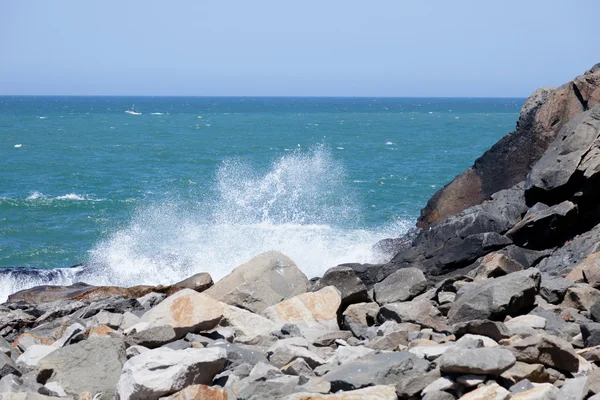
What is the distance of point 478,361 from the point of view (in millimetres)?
5512

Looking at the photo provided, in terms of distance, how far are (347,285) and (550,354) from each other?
12.5 ft

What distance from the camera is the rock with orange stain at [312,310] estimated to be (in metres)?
9.24

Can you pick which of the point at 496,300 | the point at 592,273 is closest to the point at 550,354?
the point at 496,300

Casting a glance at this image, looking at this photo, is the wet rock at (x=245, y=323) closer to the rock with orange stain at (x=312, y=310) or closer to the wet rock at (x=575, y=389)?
the rock with orange stain at (x=312, y=310)

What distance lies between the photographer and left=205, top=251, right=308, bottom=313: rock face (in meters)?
10.6

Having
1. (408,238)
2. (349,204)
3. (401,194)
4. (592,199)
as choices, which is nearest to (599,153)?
(592,199)

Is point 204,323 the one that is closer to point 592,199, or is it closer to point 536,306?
point 536,306

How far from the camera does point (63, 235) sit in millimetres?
26219

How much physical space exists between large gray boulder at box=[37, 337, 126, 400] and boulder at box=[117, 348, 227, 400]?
558 mm

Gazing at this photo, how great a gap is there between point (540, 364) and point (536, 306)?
228 centimetres

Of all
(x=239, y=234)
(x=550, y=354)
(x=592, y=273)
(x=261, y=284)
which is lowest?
(x=239, y=234)

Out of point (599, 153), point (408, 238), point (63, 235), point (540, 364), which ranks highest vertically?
point (599, 153)

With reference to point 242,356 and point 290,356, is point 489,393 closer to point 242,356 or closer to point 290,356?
point 290,356

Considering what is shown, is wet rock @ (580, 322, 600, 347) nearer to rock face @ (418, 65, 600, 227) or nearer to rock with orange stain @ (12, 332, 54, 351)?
rock with orange stain @ (12, 332, 54, 351)
